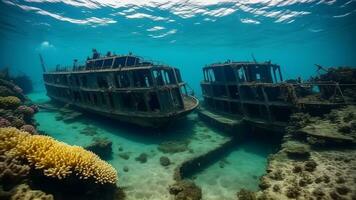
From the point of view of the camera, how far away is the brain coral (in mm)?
6871

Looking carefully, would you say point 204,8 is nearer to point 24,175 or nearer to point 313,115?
point 313,115

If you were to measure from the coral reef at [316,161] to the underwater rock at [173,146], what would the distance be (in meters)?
5.11

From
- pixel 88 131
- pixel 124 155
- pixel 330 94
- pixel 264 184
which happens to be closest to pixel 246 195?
pixel 264 184

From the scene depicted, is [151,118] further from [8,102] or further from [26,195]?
[26,195]

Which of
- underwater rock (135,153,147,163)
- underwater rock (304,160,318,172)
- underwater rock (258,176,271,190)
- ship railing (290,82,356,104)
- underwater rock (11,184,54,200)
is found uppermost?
underwater rock (11,184,54,200)

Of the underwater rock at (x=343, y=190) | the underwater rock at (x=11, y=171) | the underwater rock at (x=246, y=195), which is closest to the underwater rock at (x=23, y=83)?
the underwater rock at (x=11, y=171)

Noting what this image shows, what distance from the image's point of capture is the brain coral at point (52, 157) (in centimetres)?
687

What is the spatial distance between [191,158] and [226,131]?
484 centimetres

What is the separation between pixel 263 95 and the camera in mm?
15422

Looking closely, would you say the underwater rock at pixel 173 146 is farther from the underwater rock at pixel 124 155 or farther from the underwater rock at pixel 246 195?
the underwater rock at pixel 246 195

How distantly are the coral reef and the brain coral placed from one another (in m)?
5.65

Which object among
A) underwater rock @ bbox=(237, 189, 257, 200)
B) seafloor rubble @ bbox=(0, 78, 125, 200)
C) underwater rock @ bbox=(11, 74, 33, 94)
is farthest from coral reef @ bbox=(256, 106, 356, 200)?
underwater rock @ bbox=(11, 74, 33, 94)

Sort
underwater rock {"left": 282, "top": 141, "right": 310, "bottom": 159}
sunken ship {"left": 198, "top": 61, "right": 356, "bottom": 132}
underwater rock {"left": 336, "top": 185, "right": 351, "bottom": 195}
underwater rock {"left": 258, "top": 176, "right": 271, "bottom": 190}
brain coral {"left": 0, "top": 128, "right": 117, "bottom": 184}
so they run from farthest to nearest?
1. sunken ship {"left": 198, "top": 61, "right": 356, "bottom": 132}
2. underwater rock {"left": 282, "top": 141, "right": 310, "bottom": 159}
3. underwater rock {"left": 258, "top": 176, "right": 271, "bottom": 190}
4. underwater rock {"left": 336, "top": 185, "right": 351, "bottom": 195}
5. brain coral {"left": 0, "top": 128, "right": 117, "bottom": 184}

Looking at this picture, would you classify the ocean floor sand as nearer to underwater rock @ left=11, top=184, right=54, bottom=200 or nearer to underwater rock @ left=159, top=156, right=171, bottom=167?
underwater rock @ left=159, top=156, right=171, bottom=167
